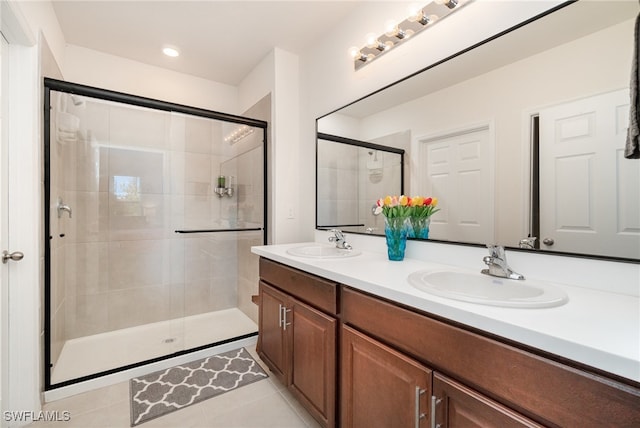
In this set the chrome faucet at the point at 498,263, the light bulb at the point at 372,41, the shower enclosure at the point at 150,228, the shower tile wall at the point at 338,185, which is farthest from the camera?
the shower enclosure at the point at 150,228

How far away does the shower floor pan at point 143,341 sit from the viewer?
76.1 inches

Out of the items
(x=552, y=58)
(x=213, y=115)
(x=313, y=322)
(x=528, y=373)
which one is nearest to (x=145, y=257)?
(x=213, y=115)

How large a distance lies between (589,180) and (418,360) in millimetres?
868

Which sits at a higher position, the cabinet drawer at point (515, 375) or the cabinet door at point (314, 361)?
the cabinet drawer at point (515, 375)

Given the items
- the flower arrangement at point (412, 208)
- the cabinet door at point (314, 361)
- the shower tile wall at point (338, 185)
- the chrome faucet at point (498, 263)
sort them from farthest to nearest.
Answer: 1. the shower tile wall at point (338, 185)
2. the flower arrangement at point (412, 208)
3. the cabinet door at point (314, 361)
4. the chrome faucet at point (498, 263)

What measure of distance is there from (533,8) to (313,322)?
5.27ft

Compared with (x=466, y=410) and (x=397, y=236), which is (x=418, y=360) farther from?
(x=397, y=236)

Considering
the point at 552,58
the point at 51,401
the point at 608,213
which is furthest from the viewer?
the point at 51,401

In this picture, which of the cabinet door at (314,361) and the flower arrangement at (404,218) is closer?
the cabinet door at (314,361)

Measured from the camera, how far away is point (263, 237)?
2.56 metres

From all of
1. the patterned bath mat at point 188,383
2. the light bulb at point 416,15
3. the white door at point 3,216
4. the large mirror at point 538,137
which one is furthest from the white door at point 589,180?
the white door at point 3,216

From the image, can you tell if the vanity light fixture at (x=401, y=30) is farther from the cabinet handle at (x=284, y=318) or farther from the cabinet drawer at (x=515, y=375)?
the cabinet handle at (x=284, y=318)

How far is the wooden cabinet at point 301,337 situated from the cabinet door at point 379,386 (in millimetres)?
92

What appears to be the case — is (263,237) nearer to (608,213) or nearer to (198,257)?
(198,257)
